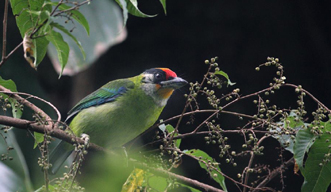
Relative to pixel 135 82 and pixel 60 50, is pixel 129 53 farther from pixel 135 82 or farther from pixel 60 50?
pixel 60 50

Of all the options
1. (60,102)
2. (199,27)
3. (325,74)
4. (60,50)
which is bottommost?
(60,102)

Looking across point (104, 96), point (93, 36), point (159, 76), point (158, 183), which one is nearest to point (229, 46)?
point (159, 76)

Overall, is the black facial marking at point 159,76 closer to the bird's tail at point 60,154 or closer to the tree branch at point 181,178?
the bird's tail at point 60,154

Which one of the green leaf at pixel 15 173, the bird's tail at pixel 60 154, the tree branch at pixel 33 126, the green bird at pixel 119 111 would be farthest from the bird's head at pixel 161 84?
the tree branch at pixel 33 126

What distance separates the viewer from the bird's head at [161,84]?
2373 millimetres

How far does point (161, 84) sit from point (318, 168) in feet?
4.10

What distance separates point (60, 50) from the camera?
3.80ft

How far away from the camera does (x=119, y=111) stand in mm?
2244

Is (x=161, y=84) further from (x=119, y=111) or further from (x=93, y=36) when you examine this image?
(x=93, y=36)

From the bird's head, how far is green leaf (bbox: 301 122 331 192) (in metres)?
1.11

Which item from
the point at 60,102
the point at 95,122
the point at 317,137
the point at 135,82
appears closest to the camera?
the point at 317,137

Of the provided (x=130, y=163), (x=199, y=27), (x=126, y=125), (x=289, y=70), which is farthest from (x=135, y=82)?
(x=289, y=70)

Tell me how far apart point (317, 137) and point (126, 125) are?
1.15 m

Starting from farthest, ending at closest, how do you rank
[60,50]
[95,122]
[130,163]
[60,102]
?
[60,102] → [95,122] → [130,163] → [60,50]
